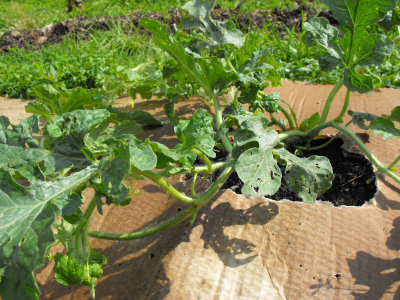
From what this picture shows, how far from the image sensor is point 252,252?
1.21 m

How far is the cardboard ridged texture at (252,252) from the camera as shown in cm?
109

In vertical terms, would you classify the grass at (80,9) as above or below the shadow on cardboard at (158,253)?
below

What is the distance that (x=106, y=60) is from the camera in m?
3.78

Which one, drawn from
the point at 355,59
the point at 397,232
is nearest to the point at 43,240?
the point at 397,232

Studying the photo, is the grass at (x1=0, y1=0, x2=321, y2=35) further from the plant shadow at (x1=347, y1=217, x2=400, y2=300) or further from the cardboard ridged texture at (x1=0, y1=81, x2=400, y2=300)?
the plant shadow at (x1=347, y1=217, x2=400, y2=300)

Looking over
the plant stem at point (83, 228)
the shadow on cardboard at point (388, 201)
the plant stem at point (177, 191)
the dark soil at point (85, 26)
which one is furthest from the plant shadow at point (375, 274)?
the dark soil at point (85, 26)

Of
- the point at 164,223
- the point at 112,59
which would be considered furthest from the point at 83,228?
the point at 112,59

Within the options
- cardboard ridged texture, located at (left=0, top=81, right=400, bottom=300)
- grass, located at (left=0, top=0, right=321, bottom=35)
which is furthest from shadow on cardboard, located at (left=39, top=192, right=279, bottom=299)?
grass, located at (left=0, top=0, right=321, bottom=35)

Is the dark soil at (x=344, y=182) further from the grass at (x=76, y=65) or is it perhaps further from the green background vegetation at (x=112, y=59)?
the grass at (x=76, y=65)

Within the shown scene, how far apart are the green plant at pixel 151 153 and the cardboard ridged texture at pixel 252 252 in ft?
0.46

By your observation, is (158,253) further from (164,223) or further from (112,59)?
(112,59)

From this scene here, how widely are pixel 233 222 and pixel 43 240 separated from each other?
78 cm

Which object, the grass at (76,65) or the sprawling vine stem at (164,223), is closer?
the sprawling vine stem at (164,223)

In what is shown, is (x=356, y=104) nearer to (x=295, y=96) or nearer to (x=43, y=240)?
(x=295, y=96)
